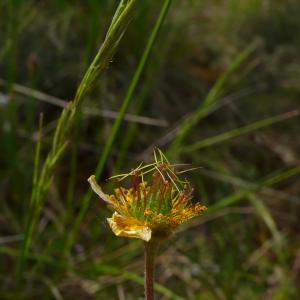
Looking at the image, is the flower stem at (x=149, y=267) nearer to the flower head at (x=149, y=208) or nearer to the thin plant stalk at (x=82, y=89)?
the flower head at (x=149, y=208)

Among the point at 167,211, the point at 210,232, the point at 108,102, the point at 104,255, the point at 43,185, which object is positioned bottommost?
the point at 210,232

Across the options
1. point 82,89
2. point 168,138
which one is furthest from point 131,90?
point 168,138

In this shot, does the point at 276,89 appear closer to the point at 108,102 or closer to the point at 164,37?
the point at 164,37

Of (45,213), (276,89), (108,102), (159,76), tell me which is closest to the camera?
(45,213)

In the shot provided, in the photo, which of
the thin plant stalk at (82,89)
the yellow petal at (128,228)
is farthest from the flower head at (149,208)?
the thin plant stalk at (82,89)

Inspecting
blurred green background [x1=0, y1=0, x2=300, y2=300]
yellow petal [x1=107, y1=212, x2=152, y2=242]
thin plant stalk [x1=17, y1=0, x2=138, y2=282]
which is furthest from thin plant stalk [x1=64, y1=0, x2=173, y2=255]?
yellow petal [x1=107, y1=212, x2=152, y2=242]

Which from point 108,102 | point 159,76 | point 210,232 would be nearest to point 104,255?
point 210,232

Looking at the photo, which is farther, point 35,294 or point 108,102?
point 108,102
